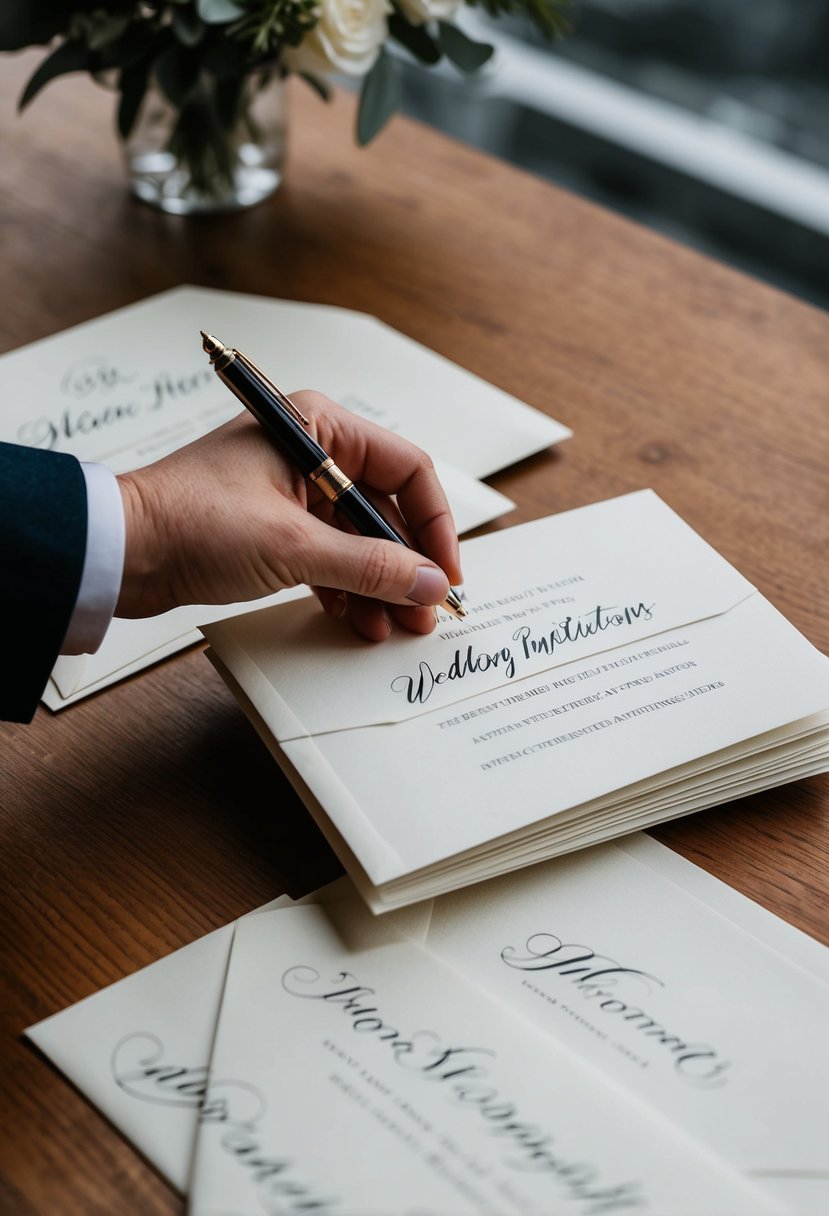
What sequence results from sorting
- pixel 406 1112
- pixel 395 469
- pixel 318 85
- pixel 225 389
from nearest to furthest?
1. pixel 406 1112
2. pixel 395 469
3. pixel 225 389
4. pixel 318 85

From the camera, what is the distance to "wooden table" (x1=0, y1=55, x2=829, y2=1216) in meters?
0.62

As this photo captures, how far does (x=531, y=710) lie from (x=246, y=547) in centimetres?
19

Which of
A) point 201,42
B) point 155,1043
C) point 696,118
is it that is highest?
point 201,42

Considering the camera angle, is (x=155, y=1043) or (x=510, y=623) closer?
(x=155, y=1043)

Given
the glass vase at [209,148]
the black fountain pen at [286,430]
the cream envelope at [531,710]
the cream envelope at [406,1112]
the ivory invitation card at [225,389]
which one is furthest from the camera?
the glass vase at [209,148]

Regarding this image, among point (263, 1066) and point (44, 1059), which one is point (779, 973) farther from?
point (44, 1059)

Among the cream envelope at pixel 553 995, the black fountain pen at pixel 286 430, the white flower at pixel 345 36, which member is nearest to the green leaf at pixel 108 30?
the white flower at pixel 345 36

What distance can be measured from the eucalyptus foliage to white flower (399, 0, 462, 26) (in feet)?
0.04

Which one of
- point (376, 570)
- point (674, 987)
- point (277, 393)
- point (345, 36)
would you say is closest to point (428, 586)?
point (376, 570)

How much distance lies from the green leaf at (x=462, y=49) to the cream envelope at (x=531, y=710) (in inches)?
23.6

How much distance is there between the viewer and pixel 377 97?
1136mm

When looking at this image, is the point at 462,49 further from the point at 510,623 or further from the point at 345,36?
the point at 510,623

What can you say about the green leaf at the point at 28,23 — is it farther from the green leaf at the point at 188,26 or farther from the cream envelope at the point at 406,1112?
the cream envelope at the point at 406,1112

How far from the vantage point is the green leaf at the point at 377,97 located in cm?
113
